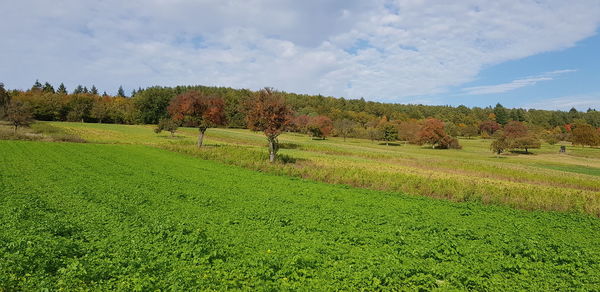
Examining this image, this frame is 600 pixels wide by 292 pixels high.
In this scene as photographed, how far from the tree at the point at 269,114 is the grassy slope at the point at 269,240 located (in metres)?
17.9

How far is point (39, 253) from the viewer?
32.5ft

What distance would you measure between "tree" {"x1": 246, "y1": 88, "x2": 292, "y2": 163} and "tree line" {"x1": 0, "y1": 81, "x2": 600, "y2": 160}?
0.12 metres

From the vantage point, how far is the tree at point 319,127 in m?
113

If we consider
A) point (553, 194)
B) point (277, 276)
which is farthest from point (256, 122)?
point (277, 276)

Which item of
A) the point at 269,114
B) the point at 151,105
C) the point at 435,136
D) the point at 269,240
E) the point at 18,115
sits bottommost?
the point at 269,240

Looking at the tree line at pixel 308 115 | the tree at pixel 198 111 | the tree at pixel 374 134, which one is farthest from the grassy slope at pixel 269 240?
the tree at pixel 374 134

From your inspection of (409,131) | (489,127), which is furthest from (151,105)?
(489,127)

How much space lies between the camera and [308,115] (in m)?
133

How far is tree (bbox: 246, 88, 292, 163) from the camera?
1537 inches

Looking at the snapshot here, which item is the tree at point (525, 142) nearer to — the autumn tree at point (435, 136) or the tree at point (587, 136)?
the autumn tree at point (435, 136)

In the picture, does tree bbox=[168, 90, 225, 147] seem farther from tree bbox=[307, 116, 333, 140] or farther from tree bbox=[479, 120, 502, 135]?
tree bbox=[479, 120, 502, 135]

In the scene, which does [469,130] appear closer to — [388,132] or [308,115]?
[388,132]

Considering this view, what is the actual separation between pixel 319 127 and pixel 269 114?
7560 cm

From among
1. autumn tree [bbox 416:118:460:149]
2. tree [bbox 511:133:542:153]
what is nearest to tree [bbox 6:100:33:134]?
autumn tree [bbox 416:118:460:149]
